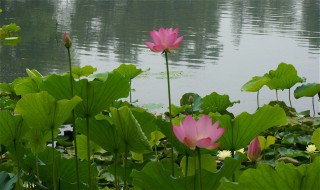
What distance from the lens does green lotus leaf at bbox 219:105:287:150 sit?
1.00 m

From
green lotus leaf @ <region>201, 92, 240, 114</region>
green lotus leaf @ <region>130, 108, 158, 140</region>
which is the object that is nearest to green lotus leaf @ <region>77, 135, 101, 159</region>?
green lotus leaf @ <region>130, 108, 158, 140</region>

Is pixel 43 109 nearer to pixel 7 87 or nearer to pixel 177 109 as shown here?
pixel 177 109

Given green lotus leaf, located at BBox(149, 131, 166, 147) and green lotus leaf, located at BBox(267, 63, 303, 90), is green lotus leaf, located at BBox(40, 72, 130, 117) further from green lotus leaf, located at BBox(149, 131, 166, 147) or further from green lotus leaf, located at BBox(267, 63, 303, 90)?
green lotus leaf, located at BBox(267, 63, 303, 90)

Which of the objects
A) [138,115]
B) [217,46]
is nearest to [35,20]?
[217,46]

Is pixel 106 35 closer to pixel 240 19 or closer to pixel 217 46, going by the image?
pixel 217 46

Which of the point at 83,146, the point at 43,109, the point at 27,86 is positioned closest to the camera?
the point at 43,109

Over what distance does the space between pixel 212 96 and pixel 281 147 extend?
390 millimetres

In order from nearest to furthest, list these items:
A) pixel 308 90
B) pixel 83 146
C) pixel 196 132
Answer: pixel 196 132
pixel 83 146
pixel 308 90

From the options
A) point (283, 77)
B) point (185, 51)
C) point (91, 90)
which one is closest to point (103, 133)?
point (91, 90)

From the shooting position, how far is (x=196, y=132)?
2.15 ft

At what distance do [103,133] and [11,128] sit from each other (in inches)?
6.6

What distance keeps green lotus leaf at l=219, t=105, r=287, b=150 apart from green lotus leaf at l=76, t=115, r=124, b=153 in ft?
0.60

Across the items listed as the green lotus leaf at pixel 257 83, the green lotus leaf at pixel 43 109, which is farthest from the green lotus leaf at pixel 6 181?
the green lotus leaf at pixel 257 83

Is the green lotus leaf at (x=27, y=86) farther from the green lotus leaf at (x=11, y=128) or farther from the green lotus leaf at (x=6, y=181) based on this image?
the green lotus leaf at (x=6, y=181)
